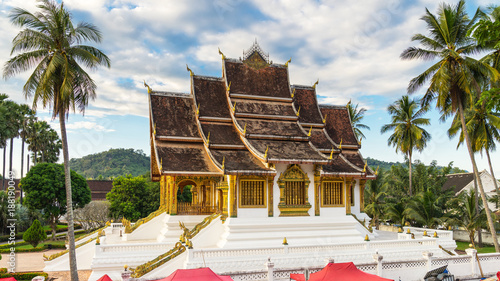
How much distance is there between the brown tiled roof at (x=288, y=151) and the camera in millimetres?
16016

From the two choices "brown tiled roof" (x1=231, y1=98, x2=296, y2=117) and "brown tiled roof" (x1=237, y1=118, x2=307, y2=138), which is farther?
"brown tiled roof" (x1=231, y1=98, x2=296, y2=117)

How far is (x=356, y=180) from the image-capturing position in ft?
69.2

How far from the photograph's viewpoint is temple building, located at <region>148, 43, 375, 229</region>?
53.5 feet

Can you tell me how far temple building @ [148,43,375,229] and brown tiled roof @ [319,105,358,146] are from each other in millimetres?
185

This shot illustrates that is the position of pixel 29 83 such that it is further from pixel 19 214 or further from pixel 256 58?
pixel 19 214

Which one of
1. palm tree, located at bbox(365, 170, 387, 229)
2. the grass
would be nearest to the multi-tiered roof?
the grass

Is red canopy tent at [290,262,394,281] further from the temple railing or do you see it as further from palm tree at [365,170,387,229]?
palm tree at [365,170,387,229]

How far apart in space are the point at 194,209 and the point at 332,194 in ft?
21.1

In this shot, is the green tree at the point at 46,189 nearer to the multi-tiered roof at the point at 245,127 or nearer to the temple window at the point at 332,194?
the multi-tiered roof at the point at 245,127

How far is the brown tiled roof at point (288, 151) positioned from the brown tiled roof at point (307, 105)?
2831 mm

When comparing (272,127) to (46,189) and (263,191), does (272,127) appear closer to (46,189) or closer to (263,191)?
(263,191)

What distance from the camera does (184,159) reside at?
1709 centimetres

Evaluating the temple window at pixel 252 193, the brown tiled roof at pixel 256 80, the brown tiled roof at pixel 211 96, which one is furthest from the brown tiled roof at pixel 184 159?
the brown tiled roof at pixel 256 80

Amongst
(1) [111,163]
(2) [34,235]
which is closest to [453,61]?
(2) [34,235]
